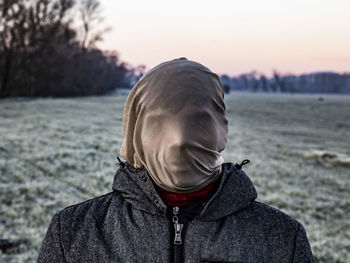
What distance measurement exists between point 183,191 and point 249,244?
32 centimetres

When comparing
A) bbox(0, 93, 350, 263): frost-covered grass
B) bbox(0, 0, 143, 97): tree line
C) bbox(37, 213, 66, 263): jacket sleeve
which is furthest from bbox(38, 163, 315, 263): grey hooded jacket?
bbox(0, 0, 143, 97): tree line

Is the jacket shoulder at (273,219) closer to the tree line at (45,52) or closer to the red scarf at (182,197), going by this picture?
the red scarf at (182,197)

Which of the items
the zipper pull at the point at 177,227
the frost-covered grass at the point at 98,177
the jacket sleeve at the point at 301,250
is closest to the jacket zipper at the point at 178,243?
the zipper pull at the point at 177,227

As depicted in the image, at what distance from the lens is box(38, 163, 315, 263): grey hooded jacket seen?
142 cm

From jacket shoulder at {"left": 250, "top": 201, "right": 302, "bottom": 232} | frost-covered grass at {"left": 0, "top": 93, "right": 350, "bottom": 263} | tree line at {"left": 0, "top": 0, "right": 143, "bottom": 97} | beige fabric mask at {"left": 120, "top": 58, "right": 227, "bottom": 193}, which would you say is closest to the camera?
beige fabric mask at {"left": 120, "top": 58, "right": 227, "bottom": 193}

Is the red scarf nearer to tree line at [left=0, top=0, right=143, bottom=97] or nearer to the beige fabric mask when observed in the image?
the beige fabric mask

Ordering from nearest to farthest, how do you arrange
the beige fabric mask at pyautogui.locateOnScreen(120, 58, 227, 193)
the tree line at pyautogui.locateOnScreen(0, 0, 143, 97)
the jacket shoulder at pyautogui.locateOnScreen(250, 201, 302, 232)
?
the beige fabric mask at pyautogui.locateOnScreen(120, 58, 227, 193) < the jacket shoulder at pyautogui.locateOnScreen(250, 201, 302, 232) < the tree line at pyautogui.locateOnScreen(0, 0, 143, 97)

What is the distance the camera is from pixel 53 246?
4.93 ft

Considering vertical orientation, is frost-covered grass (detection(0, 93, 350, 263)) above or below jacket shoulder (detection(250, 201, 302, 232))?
below

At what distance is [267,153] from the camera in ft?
46.0

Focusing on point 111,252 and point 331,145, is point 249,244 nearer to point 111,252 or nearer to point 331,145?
point 111,252

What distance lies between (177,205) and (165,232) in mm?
114

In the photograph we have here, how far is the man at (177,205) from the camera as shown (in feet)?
4.51

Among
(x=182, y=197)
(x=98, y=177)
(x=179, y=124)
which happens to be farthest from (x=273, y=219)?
(x=98, y=177)
